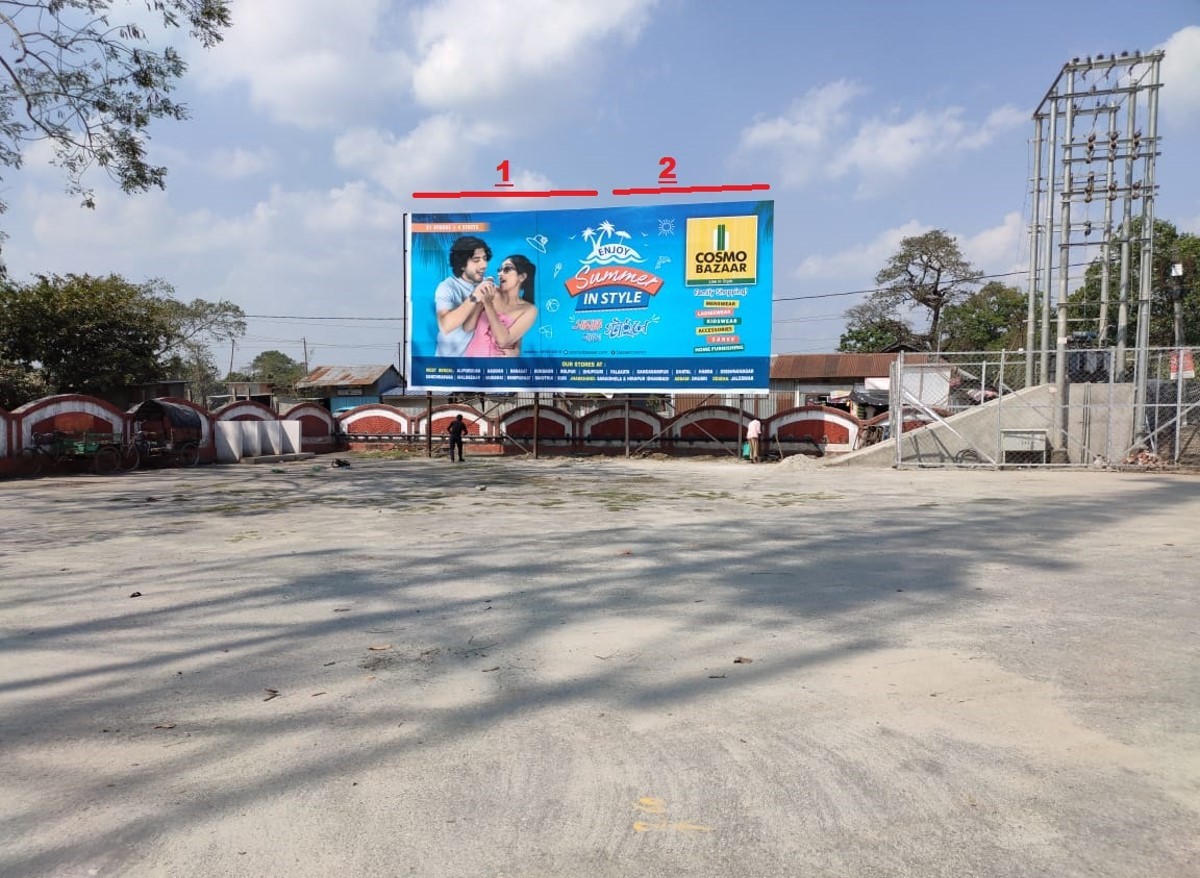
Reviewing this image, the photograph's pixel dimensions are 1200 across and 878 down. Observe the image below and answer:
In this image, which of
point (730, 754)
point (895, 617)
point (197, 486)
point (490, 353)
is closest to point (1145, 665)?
point (895, 617)

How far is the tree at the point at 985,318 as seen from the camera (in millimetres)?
45281

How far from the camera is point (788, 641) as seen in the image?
213 inches

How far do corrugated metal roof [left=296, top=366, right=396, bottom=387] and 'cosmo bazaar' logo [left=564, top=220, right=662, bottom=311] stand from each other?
2981 centimetres

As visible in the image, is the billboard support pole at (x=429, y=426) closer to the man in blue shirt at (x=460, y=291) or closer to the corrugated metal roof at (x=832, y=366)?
the man in blue shirt at (x=460, y=291)

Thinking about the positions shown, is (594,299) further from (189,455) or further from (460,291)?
(189,455)

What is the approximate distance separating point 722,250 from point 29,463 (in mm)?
19430

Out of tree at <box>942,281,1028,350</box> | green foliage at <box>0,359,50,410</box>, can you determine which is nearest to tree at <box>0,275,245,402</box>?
green foliage at <box>0,359,50,410</box>

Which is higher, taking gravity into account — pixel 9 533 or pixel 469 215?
pixel 469 215

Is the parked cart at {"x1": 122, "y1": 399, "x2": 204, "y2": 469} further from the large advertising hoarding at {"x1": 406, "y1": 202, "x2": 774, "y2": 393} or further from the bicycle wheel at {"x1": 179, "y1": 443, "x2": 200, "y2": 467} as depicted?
the large advertising hoarding at {"x1": 406, "y1": 202, "x2": 774, "y2": 393}

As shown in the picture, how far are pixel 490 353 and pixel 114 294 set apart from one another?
16289 mm

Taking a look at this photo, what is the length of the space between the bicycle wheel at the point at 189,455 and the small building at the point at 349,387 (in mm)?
26243

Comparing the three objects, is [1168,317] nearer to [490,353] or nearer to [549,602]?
[490,353]

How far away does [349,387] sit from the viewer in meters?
51.4

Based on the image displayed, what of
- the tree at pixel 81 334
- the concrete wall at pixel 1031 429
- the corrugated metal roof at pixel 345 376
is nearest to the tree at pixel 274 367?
the corrugated metal roof at pixel 345 376
